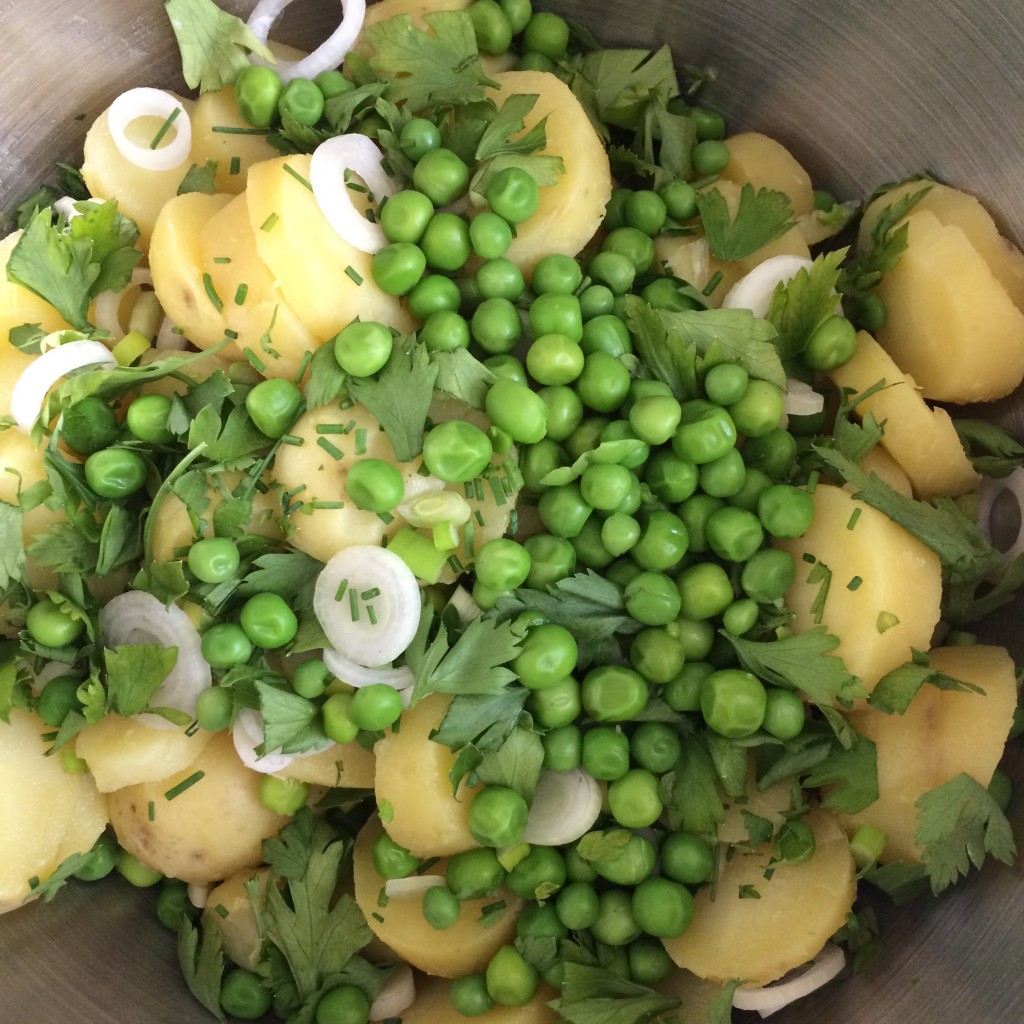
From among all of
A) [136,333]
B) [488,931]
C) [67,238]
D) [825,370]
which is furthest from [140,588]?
[825,370]

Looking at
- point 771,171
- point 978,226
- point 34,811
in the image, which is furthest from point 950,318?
point 34,811

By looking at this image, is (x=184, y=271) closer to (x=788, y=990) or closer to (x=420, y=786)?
(x=420, y=786)

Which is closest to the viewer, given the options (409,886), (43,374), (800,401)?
(43,374)

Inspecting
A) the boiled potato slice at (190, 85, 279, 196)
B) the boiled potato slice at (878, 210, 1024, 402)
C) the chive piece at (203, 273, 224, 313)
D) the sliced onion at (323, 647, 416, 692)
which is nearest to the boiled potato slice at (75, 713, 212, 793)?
the sliced onion at (323, 647, 416, 692)

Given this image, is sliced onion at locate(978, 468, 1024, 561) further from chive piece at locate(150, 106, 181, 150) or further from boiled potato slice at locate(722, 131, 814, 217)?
chive piece at locate(150, 106, 181, 150)

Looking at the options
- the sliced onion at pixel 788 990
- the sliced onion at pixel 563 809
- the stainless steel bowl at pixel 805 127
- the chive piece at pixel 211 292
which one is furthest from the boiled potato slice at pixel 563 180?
the sliced onion at pixel 788 990

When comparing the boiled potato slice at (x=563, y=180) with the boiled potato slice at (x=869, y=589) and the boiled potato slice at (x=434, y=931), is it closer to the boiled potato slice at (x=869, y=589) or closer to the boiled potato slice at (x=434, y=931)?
the boiled potato slice at (x=869, y=589)

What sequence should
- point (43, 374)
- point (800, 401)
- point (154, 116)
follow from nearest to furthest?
point (43, 374)
point (800, 401)
point (154, 116)

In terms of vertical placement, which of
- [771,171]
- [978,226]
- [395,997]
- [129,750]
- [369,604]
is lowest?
[395,997]
